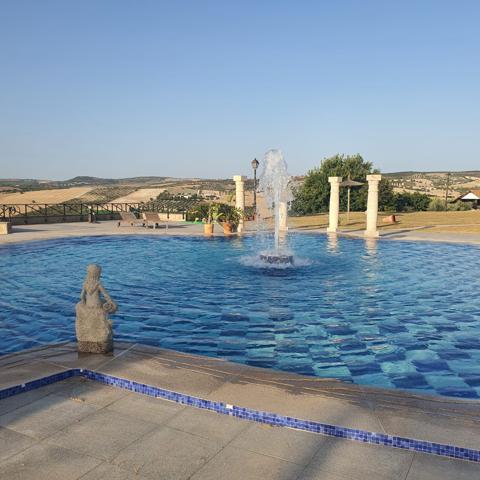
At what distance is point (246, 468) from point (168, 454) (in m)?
0.77

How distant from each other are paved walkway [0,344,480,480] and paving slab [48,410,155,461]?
0.01 meters

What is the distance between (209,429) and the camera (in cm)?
468

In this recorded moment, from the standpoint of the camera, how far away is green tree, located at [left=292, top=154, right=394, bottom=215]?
168ft

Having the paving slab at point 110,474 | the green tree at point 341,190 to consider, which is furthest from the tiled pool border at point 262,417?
the green tree at point 341,190

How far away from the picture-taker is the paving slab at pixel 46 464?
384 centimetres

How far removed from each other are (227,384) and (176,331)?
3.44 meters

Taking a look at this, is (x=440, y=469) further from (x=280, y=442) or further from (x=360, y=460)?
(x=280, y=442)

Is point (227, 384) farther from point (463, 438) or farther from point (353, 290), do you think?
point (353, 290)

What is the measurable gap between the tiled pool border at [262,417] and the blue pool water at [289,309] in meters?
2.24

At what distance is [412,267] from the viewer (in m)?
16.0

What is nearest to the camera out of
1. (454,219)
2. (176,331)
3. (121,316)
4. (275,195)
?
(176,331)

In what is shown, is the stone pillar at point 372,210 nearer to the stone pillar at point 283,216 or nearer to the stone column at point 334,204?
the stone column at point 334,204

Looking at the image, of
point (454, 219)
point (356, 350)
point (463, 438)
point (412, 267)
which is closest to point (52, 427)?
point (463, 438)

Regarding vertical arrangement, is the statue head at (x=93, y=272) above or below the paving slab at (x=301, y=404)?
above
